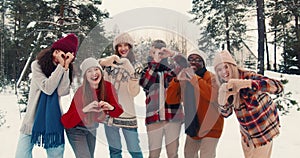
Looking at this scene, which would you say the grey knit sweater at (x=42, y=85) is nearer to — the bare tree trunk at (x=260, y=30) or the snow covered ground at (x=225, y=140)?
the snow covered ground at (x=225, y=140)

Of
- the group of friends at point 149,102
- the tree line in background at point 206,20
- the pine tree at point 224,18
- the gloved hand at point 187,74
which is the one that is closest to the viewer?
the group of friends at point 149,102

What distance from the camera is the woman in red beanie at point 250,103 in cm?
250

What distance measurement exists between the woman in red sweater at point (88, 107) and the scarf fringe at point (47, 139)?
0.36 feet

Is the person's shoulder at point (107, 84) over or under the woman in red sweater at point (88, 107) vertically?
over

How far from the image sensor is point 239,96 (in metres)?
Result: 2.59

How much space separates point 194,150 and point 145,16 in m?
1.30

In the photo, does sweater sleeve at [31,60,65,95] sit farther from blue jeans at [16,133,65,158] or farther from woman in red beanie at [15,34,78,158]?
blue jeans at [16,133,65,158]

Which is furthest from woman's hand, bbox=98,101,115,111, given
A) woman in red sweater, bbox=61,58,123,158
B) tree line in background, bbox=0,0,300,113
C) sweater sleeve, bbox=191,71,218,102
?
tree line in background, bbox=0,0,300,113

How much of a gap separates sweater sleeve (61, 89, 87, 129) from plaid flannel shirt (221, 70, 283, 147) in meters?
1.17

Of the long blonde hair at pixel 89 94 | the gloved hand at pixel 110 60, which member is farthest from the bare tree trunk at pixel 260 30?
the long blonde hair at pixel 89 94

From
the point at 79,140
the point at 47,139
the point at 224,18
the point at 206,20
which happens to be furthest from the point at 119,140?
the point at 224,18

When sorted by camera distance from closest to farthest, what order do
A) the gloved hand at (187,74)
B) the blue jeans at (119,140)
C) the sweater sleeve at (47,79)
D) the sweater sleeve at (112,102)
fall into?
the sweater sleeve at (47,79) → the sweater sleeve at (112,102) → the gloved hand at (187,74) → the blue jeans at (119,140)

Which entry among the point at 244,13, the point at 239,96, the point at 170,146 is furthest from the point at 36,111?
the point at 244,13

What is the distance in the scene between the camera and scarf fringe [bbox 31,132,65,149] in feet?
8.33
